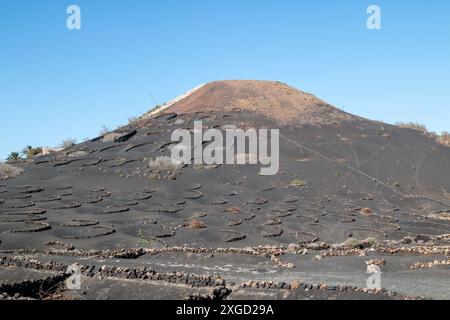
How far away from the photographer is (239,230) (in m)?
30.2

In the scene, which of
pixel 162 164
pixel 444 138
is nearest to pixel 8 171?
pixel 162 164

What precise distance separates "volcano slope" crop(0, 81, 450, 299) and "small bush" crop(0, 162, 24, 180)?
38.7 inches

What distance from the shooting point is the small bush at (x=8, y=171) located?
149ft

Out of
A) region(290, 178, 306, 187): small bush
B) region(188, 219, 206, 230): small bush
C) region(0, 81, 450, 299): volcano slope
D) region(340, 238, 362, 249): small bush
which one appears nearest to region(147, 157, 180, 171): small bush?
region(0, 81, 450, 299): volcano slope

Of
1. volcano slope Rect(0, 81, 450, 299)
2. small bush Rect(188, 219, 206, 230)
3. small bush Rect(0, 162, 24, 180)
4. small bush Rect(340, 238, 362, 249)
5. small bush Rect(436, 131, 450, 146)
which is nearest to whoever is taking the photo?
volcano slope Rect(0, 81, 450, 299)

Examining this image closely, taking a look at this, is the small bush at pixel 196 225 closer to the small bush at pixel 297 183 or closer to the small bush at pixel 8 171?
the small bush at pixel 297 183

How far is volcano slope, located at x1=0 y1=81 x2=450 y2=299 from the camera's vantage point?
52.7 ft

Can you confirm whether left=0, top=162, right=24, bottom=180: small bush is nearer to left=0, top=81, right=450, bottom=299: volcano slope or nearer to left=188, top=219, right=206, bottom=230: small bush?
left=0, top=81, right=450, bottom=299: volcano slope

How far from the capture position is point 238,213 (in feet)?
115
